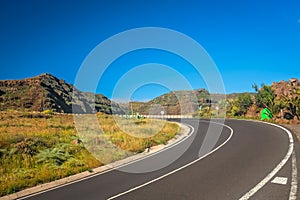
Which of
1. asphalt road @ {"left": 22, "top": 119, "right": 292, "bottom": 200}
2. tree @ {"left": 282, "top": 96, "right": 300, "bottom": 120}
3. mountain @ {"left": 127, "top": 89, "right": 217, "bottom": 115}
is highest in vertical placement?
mountain @ {"left": 127, "top": 89, "right": 217, "bottom": 115}

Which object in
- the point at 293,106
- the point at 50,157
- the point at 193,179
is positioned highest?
the point at 293,106

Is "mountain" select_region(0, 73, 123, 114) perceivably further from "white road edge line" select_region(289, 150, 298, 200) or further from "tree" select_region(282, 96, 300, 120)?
"white road edge line" select_region(289, 150, 298, 200)

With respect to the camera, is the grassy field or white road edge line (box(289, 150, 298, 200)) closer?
white road edge line (box(289, 150, 298, 200))

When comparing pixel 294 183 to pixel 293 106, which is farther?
pixel 293 106

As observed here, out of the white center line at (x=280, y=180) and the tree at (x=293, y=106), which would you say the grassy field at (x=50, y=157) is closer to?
the white center line at (x=280, y=180)

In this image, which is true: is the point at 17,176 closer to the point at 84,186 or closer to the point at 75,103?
the point at 84,186

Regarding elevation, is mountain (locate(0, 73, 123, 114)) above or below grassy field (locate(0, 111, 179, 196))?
above

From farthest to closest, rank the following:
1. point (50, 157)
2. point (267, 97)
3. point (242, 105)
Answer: point (242, 105) < point (267, 97) < point (50, 157)

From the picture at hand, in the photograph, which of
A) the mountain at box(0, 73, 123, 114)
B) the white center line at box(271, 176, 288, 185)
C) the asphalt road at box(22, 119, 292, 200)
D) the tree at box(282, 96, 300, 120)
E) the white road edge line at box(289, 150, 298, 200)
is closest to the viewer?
the white road edge line at box(289, 150, 298, 200)

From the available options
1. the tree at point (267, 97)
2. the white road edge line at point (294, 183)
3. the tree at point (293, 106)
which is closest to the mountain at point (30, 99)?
the tree at point (267, 97)

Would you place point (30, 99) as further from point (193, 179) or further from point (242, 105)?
point (193, 179)

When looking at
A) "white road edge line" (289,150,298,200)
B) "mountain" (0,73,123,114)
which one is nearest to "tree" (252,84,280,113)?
"white road edge line" (289,150,298,200)

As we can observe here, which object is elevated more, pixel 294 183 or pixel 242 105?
pixel 242 105

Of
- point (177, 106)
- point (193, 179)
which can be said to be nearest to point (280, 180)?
A: point (193, 179)
